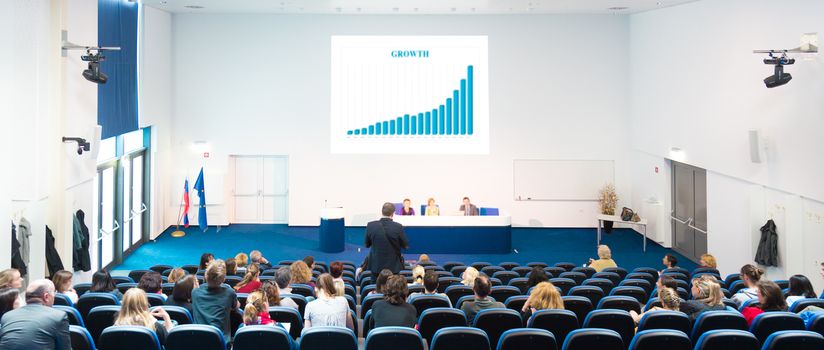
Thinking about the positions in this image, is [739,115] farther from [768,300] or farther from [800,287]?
[768,300]

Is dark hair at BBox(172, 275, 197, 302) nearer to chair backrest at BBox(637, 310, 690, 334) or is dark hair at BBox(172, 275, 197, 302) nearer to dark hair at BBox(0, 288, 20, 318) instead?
dark hair at BBox(0, 288, 20, 318)

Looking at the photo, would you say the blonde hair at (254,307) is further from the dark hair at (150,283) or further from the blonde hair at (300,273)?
the blonde hair at (300,273)

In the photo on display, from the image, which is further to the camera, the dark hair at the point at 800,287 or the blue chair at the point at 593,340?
the dark hair at the point at 800,287

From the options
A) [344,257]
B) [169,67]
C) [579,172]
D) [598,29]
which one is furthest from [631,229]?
[169,67]

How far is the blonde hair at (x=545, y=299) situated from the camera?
7.07m

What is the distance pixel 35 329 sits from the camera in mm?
5406

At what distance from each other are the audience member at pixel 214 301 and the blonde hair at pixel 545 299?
2539 millimetres

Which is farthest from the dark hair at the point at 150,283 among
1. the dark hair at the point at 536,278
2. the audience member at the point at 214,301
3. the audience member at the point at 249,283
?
the dark hair at the point at 536,278

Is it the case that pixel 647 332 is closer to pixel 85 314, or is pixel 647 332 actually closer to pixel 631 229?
pixel 85 314

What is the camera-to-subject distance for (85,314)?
7453 millimetres

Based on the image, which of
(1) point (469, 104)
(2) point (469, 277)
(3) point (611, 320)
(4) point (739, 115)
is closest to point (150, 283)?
(2) point (469, 277)

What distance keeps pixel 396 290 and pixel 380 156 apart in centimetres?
1195

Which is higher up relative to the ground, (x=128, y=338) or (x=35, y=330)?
(x=35, y=330)

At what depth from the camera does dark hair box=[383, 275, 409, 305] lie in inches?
265
